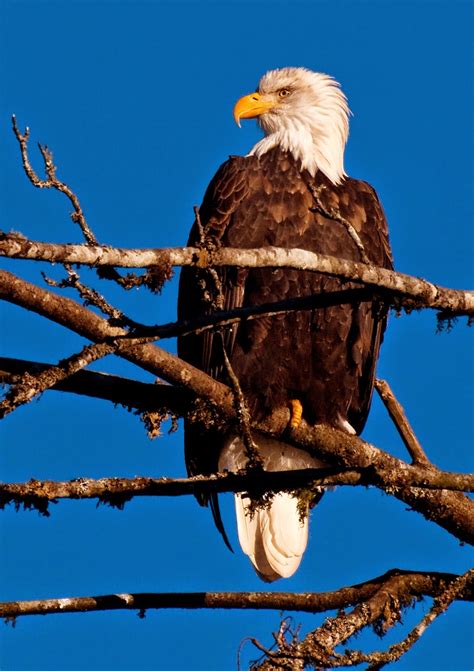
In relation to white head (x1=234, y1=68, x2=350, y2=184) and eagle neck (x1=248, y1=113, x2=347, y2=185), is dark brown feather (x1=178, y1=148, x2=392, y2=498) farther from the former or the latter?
white head (x1=234, y1=68, x2=350, y2=184)

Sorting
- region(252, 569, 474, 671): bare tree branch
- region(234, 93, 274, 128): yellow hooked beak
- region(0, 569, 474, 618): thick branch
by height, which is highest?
region(234, 93, 274, 128): yellow hooked beak

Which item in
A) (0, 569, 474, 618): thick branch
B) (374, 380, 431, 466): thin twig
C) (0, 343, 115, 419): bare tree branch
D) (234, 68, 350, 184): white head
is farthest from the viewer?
(234, 68, 350, 184): white head

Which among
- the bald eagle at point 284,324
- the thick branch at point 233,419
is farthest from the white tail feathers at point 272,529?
the thick branch at point 233,419

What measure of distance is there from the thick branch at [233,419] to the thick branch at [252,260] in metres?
0.45

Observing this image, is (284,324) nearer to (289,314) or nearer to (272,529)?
(289,314)

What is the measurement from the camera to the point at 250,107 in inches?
255

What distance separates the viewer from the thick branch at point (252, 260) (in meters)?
2.90

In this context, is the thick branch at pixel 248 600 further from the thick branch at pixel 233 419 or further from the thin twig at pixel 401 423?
the thin twig at pixel 401 423

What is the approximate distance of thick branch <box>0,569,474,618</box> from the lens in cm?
396

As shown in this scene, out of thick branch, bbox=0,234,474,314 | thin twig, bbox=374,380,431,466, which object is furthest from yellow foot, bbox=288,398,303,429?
thick branch, bbox=0,234,474,314

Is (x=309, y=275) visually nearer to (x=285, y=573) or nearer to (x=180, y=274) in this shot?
(x=180, y=274)

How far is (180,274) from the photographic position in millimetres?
5902

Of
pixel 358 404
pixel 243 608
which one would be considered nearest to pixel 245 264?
pixel 243 608

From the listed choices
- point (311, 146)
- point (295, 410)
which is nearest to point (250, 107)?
point (311, 146)
